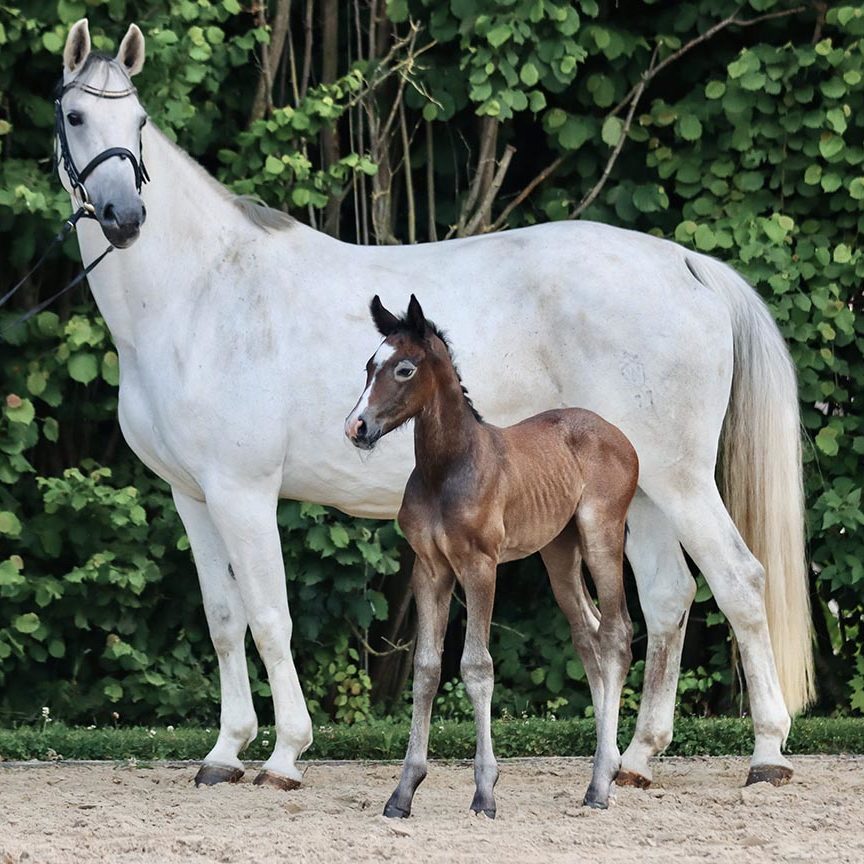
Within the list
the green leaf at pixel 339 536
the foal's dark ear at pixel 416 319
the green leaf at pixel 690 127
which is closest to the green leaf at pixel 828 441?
the green leaf at pixel 690 127

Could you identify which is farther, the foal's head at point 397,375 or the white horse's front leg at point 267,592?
the white horse's front leg at point 267,592

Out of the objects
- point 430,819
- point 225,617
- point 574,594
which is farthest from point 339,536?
point 430,819

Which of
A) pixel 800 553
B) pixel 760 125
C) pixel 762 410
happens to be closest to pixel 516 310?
pixel 762 410

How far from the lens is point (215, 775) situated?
548cm

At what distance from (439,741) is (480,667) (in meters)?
1.87

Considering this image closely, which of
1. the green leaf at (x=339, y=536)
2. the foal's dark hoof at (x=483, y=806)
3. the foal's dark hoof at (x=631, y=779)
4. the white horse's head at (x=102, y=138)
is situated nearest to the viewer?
the foal's dark hoof at (x=483, y=806)

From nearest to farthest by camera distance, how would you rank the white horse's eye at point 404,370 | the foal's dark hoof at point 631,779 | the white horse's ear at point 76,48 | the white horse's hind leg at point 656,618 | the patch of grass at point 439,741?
the white horse's eye at point 404,370 → the white horse's ear at point 76,48 → the foal's dark hoof at point 631,779 → the white horse's hind leg at point 656,618 → the patch of grass at point 439,741

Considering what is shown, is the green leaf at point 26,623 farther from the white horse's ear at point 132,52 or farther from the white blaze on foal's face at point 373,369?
the white blaze on foal's face at point 373,369

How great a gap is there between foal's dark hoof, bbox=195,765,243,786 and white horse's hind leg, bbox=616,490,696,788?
53.8 inches

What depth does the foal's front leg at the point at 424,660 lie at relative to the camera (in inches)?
183

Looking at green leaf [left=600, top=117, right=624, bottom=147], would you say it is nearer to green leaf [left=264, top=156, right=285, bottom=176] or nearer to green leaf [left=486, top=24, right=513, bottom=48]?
green leaf [left=486, top=24, right=513, bottom=48]

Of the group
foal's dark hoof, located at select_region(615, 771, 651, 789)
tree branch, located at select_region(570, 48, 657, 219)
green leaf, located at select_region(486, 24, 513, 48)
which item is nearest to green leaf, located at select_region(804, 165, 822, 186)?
tree branch, located at select_region(570, 48, 657, 219)

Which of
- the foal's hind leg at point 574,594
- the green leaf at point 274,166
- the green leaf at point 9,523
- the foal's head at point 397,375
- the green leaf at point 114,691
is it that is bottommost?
the green leaf at point 114,691

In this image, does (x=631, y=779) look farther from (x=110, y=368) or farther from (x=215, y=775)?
(x=110, y=368)
